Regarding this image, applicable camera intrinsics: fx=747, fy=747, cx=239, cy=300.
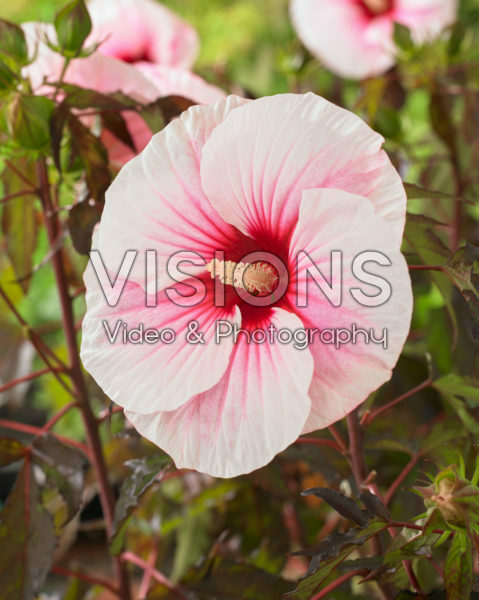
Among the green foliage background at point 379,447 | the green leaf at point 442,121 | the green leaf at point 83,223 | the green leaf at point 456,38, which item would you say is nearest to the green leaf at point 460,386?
the green foliage background at point 379,447

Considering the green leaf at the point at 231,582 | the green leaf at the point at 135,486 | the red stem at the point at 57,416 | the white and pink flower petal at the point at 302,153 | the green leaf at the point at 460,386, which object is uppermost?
the white and pink flower petal at the point at 302,153

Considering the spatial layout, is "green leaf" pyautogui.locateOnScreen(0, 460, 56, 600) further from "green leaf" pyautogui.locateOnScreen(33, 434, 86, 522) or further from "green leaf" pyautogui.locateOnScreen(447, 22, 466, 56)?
"green leaf" pyautogui.locateOnScreen(447, 22, 466, 56)

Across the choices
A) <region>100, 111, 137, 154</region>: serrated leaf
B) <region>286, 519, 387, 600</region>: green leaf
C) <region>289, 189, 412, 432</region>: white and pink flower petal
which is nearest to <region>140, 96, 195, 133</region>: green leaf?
<region>100, 111, 137, 154</region>: serrated leaf

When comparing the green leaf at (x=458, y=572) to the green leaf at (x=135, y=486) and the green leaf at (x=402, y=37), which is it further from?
the green leaf at (x=402, y=37)

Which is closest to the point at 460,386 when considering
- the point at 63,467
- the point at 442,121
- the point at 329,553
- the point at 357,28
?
the point at 329,553

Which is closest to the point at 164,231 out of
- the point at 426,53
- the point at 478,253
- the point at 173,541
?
the point at 478,253
